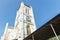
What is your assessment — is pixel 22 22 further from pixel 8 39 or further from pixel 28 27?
pixel 8 39

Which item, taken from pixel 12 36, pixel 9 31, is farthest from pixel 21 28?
pixel 9 31

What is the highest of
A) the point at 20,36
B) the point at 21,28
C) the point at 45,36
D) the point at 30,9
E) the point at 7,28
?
the point at 30,9

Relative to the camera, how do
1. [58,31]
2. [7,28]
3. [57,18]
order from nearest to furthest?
[57,18], [58,31], [7,28]

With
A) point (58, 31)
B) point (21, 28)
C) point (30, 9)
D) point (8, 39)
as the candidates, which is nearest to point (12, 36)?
point (8, 39)

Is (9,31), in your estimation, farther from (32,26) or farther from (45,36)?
(45,36)

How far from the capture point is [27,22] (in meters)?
26.8

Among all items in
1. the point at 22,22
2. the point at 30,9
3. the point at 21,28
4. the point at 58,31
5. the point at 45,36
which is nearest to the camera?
the point at 58,31

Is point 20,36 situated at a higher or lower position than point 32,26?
lower

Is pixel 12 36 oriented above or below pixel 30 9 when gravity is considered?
below

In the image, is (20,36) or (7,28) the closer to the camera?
(20,36)

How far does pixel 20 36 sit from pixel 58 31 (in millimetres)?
13087

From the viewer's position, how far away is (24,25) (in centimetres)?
2505

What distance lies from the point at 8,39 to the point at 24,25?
A: 582 centimetres

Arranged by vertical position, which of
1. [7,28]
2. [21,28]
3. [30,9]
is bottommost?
[21,28]
